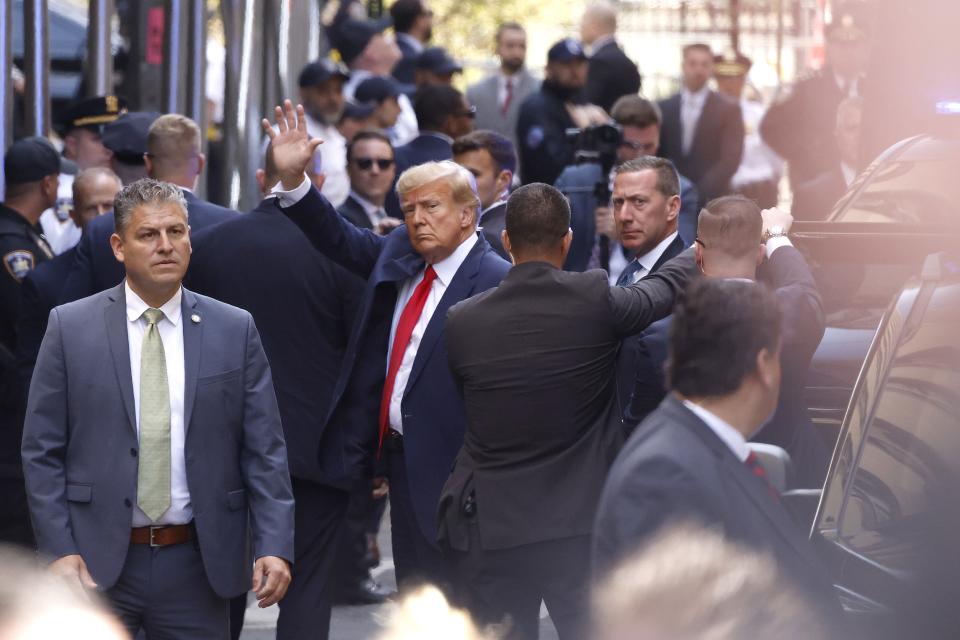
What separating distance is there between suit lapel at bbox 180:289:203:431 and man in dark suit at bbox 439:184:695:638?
2.60 ft

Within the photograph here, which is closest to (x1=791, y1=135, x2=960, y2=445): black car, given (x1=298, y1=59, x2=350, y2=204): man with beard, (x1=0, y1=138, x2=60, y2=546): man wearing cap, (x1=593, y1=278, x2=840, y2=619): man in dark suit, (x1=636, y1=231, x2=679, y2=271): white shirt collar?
(x1=636, y1=231, x2=679, y2=271): white shirt collar

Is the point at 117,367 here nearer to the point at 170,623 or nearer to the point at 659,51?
the point at 170,623

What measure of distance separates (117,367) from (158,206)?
0.52 metres

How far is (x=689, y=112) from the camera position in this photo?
12391mm

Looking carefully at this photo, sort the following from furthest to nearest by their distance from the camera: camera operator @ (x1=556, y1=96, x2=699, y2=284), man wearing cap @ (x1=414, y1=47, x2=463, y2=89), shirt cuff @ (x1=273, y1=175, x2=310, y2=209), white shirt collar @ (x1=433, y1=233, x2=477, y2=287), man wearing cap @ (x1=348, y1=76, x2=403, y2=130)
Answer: man wearing cap @ (x1=414, y1=47, x2=463, y2=89), man wearing cap @ (x1=348, y1=76, x2=403, y2=130), camera operator @ (x1=556, y1=96, x2=699, y2=284), shirt cuff @ (x1=273, y1=175, x2=310, y2=209), white shirt collar @ (x1=433, y1=233, x2=477, y2=287)

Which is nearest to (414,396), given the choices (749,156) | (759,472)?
(759,472)

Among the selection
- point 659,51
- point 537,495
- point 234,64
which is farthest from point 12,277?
point 659,51

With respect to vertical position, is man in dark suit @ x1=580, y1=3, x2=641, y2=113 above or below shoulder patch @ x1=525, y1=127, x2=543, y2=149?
above

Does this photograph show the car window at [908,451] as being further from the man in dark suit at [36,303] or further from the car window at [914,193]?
the man in dark suit at [36,303]

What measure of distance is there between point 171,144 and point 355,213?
2.18 metres

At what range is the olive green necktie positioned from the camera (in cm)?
509

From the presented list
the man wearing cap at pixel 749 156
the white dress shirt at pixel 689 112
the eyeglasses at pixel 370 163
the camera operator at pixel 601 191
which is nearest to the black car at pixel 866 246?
the camera operator at pixel 601 191

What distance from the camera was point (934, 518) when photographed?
3852 millimetres

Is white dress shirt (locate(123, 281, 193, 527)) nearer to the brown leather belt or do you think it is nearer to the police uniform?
the brown leather belt
